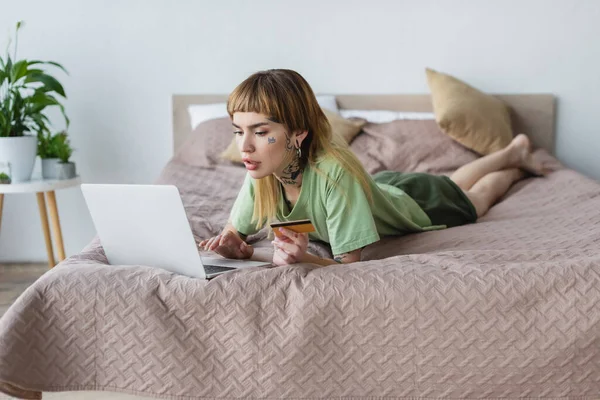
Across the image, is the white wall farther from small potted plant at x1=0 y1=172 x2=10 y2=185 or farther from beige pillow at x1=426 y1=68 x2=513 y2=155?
small potted plant at x1=0 y1=172 x2=10 y2=185

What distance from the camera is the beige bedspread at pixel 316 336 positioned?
1465mm

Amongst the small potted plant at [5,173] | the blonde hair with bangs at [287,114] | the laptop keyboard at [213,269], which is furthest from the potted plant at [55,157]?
the laptop keyboard at [213,269]

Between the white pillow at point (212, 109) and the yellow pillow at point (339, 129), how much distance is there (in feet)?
0.47

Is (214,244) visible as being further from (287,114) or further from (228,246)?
(287,114)

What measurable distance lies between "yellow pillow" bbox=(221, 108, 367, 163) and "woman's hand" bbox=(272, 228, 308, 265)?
5.02ft

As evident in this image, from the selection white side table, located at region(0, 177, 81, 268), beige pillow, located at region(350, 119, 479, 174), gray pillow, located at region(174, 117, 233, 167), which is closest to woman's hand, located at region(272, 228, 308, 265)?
beige pillow, located at region(350, 119, 479, 174)

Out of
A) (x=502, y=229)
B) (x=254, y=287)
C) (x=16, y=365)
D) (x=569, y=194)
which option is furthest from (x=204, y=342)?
(x=569, y=194)

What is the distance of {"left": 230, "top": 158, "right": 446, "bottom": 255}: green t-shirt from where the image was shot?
5.69 ft

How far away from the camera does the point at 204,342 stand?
1.49 m

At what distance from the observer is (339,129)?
3.18 meters

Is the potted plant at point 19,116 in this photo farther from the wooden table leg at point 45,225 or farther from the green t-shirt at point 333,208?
the green t-shirt at point 333,208

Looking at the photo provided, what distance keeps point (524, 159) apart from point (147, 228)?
1.82 meters

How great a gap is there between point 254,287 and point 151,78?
233cm

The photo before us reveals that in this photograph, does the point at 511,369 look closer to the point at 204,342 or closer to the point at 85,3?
the point at 204,342
